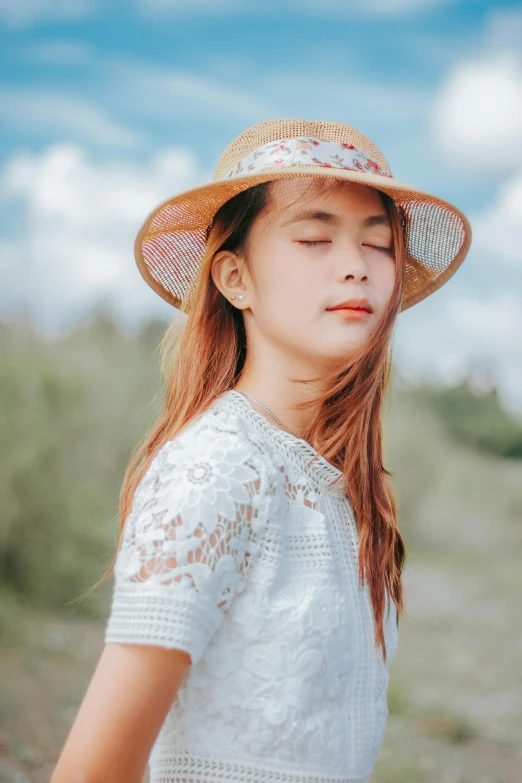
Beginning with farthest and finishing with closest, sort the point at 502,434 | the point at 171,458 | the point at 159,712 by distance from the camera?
the point at 502,434 < the point at 171,458 < the point at 159,712

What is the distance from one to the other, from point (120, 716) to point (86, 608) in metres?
5.14

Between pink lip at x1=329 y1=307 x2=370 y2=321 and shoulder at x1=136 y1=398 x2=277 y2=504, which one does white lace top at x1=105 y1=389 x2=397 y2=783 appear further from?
pink lip at x1=329 y1=307 x2=370 y2=321

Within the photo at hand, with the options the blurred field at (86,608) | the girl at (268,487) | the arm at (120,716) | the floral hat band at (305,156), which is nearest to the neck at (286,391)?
the girl at (268,487)

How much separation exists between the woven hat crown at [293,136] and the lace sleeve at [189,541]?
550mm

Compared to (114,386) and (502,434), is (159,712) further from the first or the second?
(502,434)

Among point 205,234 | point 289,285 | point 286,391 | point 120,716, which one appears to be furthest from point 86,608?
point 120,716

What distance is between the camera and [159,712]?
917mm

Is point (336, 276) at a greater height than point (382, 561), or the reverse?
point (336, 276)

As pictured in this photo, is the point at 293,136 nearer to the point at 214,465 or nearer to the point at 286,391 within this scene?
the point at 286,391

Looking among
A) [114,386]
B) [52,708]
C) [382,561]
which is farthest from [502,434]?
[382,561]

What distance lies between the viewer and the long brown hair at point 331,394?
125 cm

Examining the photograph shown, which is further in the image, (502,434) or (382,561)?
(502,434)

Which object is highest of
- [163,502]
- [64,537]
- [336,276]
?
[336,276]

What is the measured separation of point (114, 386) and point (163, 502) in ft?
17.0
